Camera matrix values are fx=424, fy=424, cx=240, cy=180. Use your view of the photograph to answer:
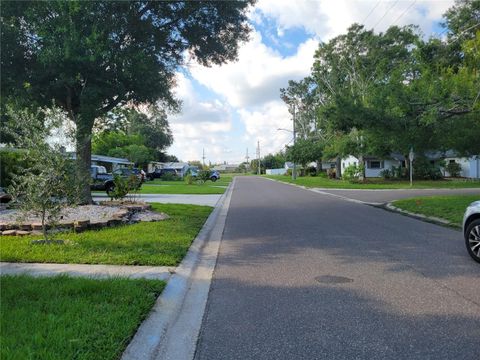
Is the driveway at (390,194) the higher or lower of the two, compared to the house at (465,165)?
lower

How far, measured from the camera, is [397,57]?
39.6m

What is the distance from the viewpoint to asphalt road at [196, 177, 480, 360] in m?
3.84

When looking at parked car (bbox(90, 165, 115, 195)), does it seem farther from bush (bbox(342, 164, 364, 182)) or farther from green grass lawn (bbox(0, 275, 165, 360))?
bush (bbox(342, 164, 364, 182))

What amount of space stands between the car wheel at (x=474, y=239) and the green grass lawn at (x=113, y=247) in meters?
4.93

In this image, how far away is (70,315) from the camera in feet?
13.9

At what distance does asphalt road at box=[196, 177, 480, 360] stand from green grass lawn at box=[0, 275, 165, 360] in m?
0.78

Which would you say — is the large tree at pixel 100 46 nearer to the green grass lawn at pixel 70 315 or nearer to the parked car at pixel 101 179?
the green grass lawn at pixel 70 315

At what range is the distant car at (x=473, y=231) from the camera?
7.05 metres

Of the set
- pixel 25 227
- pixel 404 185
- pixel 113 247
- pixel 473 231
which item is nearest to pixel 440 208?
pixel 473 231

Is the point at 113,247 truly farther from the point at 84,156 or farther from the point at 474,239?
the point at 84,156

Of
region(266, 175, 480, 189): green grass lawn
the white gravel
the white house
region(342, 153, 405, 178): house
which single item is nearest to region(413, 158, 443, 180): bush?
region(266, 175, 480, 189): green grass lawn

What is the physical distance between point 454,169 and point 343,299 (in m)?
47.4


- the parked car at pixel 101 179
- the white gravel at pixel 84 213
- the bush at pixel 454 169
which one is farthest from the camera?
the bush at pixel 454 169

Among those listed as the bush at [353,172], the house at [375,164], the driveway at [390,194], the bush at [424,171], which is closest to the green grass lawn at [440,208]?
the driveway at [390,194]
